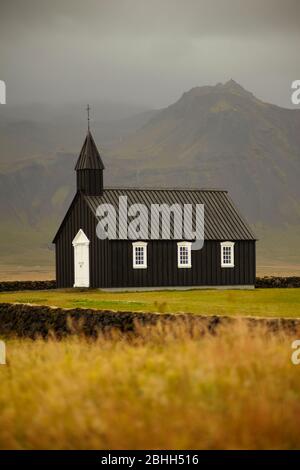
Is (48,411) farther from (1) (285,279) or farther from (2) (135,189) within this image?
(1) (285,279)

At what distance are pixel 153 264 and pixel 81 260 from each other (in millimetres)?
4320

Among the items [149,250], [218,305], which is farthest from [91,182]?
[218,305]

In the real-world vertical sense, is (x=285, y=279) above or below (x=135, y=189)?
below

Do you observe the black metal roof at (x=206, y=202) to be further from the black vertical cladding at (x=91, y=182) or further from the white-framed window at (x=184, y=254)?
the white-framed window at (x=184, y=254)

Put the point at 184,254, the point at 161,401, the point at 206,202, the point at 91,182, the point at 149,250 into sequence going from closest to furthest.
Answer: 1. the point at 161,401
2. the point at 149,250
3. the point at 184,254
4. the point at 91,182
5. the point at 206,202

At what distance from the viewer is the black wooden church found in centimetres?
5466

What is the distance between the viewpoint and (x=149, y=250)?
55.2 metres

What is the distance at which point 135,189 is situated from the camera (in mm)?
58219

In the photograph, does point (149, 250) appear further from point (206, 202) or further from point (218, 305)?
point (218, 305)

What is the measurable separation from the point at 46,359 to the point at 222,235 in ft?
126
